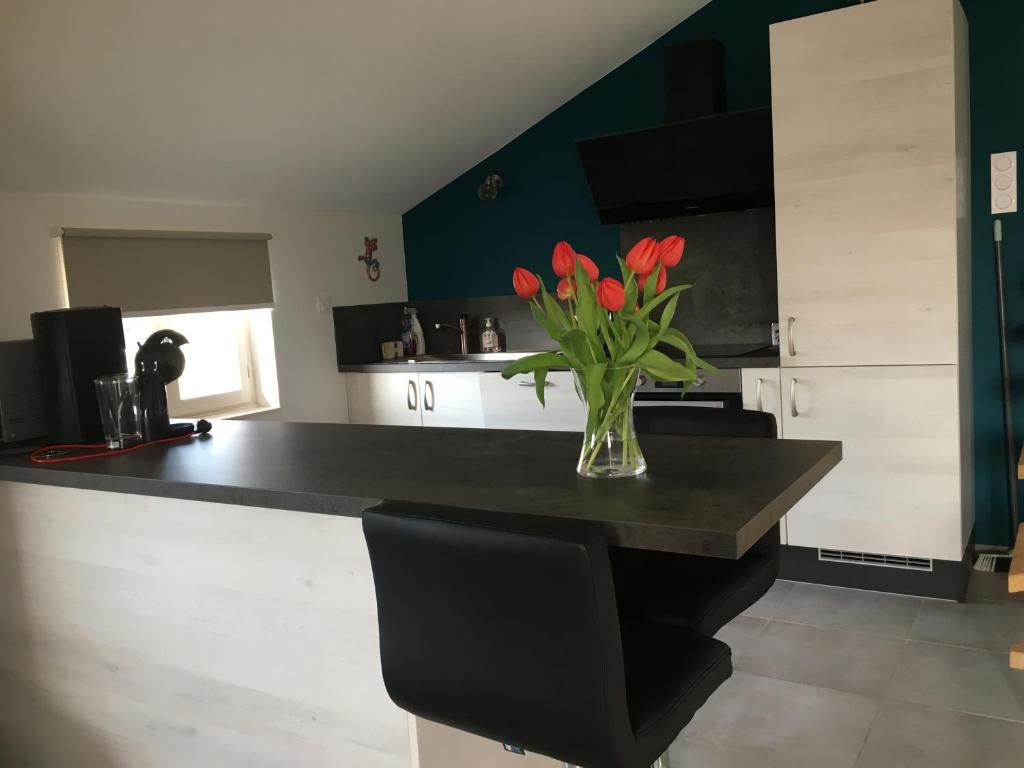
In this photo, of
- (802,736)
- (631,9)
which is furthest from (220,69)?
(802,736)

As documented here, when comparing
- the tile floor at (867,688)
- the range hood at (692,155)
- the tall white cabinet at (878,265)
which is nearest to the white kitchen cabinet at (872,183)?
the tall white cabinet at (878,265)

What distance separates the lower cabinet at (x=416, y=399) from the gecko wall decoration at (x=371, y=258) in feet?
2.05

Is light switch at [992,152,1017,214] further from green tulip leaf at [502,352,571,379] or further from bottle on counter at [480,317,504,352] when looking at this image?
green tulip leaf at [502,352,571,379]

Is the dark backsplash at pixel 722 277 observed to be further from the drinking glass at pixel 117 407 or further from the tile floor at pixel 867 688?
the drinking glass at pixel 117 407

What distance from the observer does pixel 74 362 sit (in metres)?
2.50

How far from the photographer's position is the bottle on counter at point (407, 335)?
528 cm

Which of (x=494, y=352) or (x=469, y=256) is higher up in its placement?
(x=469, y=256)

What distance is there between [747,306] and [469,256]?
1678 millimetres

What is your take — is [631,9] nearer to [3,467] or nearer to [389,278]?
[389,278]

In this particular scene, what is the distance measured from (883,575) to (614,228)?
2179 mm

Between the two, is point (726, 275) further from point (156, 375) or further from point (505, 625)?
point (505, 625)

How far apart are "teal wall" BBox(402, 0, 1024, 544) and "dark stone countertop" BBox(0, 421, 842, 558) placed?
2.44m

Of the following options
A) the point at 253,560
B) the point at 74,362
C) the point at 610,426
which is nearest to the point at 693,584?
the point at 610,426

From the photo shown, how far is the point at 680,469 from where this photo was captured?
1.72 metres
